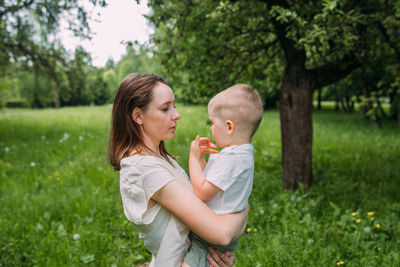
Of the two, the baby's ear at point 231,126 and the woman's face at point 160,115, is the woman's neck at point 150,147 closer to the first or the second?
the woman's face at point 160,115

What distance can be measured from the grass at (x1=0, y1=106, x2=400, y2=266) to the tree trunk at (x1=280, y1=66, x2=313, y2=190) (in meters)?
0.44

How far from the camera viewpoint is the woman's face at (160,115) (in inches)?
68.2

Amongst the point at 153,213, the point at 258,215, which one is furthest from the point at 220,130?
the point at 258,215

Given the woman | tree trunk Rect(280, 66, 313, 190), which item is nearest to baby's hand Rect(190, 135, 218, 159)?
the woman

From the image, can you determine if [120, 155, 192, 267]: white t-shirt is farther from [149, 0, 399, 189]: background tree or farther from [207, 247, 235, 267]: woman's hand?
[149, 0, 399, 189]: background tree

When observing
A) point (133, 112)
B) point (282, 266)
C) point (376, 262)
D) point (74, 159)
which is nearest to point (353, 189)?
point (376, 262)

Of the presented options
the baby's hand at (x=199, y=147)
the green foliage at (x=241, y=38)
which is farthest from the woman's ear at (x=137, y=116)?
the green foliage at (x=241, y=38)

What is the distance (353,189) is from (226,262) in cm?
473

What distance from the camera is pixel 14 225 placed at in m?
Result: 4.65

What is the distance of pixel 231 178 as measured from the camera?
1.63 metres

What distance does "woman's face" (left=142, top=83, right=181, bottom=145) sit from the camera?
1.73 meters

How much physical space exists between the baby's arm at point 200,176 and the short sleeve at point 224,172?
3cm

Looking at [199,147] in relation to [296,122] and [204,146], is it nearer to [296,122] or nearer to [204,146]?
[204,146]

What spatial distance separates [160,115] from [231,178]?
1.69 feet
